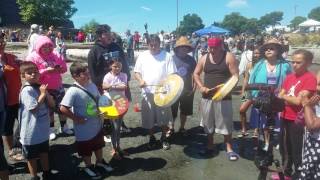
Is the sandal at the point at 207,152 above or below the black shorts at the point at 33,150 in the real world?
below

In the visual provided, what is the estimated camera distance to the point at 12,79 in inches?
236

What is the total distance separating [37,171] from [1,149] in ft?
3.02

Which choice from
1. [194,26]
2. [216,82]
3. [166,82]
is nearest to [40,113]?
[166,82]

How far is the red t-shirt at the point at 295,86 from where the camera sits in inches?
190

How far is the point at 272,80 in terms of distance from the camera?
20.7 ft

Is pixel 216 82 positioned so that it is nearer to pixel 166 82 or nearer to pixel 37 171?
pixel 166 82

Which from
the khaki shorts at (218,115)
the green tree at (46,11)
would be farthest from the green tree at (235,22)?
the khaki shorts at (218,115)

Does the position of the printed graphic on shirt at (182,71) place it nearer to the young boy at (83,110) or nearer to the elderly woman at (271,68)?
the elderly woman at (271,68)

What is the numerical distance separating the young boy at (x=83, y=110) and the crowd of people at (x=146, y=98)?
0.04 ft

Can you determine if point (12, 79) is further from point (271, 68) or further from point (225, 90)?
point (271, 68)

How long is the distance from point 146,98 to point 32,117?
2162 millimetres

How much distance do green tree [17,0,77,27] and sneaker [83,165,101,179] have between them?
7936cm

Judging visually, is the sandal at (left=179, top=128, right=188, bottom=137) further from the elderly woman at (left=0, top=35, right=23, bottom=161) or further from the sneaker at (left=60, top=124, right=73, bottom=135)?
the elderly woman at (left=0, top=35, right=23, bottom=161)

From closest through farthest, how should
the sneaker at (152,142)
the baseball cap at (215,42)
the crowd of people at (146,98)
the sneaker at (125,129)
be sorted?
1. the crowd of people at (146,98)
2. the baseball cap at (215,42)
3. the sneaker at (152,142)
4. the sneaker at (125,129)
